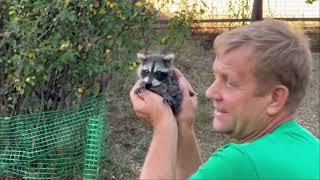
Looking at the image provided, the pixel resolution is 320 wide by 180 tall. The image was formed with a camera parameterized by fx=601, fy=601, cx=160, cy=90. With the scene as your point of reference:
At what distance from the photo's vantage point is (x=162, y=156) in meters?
2.35

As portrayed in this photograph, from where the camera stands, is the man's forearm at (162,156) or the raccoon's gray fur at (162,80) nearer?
the man's forearm at (162,156)

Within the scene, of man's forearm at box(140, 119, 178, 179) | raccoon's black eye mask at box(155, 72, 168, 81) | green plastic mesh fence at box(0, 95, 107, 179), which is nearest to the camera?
man's forearm at box(140, 119, 178, 179)

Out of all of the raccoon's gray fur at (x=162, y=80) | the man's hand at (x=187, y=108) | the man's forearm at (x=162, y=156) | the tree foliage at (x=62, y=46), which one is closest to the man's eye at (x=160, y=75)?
the raccoon's gray fur at (x=162, y=80)

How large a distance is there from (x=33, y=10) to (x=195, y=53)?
4606mm

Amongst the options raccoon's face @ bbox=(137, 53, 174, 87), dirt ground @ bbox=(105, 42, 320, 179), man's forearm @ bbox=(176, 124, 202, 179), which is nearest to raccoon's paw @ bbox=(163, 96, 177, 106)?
man's forearm @ bbox=(176, 124, 202, 179)

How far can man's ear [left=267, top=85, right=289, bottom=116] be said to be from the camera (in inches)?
82.4

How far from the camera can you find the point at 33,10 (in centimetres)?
607

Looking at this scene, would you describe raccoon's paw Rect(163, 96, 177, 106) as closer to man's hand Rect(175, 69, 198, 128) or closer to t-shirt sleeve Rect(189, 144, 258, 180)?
man's hand Rect(175, 69, 198, 128)

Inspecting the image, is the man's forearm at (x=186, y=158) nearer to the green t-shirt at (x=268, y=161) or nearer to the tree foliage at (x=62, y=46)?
the green t-shirt at (x=268, y=161)

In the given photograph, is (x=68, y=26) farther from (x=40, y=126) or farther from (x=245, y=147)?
(x=245, y=147)

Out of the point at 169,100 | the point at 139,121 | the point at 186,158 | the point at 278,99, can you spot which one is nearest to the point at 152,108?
the point at 169,100

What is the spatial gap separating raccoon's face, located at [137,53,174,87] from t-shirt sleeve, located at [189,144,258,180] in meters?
1.44

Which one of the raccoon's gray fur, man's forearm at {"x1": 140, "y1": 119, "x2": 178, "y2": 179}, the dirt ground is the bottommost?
the dirt ground

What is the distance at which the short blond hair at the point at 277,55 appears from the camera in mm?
2047
